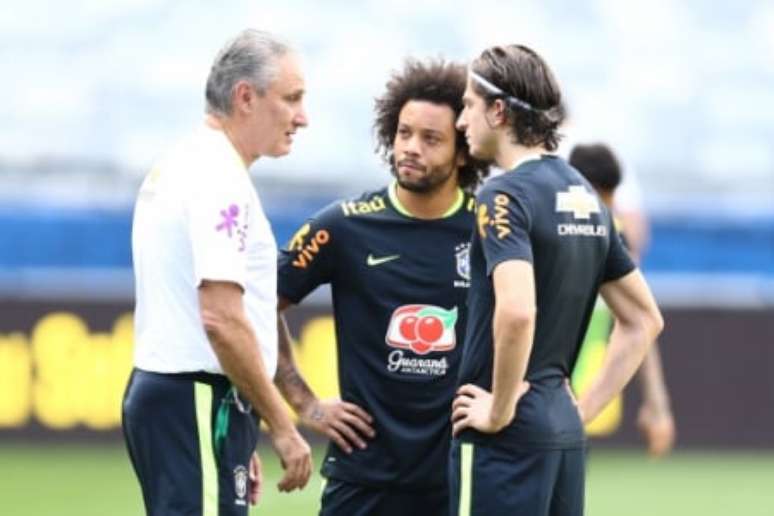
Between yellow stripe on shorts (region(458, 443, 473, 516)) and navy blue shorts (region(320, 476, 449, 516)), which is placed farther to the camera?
navy blue shorts (region(320, 476, 449, 516))

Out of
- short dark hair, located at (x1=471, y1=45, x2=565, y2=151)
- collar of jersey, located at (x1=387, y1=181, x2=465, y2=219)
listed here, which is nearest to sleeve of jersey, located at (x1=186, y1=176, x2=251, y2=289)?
short dark hair, located at (x1=471, y1=45, x2=565, y2=151)

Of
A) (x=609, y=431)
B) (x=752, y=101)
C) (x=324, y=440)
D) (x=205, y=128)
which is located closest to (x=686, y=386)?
(x=609, y=431)

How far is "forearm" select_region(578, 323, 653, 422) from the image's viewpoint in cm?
635

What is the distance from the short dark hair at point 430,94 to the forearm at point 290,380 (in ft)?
2.40

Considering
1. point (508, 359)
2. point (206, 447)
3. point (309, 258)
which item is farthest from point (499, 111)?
point (206, 447)

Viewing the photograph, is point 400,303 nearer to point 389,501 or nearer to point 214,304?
point 389,501

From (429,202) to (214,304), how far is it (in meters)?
1.23

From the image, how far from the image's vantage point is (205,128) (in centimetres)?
607

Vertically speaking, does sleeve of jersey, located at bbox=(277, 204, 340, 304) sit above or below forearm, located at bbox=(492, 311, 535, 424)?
above

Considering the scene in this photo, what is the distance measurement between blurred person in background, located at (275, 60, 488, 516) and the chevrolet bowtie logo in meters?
0.91

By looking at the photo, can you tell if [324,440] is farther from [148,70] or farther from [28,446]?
[148,70]

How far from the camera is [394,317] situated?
6.70m

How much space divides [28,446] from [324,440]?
206 cm

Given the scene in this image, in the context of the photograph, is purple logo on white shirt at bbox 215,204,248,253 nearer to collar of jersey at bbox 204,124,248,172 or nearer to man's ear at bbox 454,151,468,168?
collar of jersey at bbox 204,124,248,172
